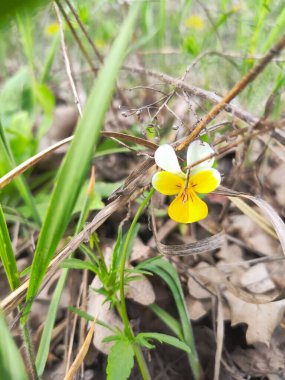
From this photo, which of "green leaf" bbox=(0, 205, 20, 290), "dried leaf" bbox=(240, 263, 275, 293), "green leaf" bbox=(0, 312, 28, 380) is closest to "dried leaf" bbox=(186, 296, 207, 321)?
"dried leaf" bbox=(240, 263, 275, 293)

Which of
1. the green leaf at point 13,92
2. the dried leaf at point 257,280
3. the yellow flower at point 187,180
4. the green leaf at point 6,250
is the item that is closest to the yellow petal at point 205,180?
the yellow flower at point 187,180

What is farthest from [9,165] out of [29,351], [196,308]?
[196,308]

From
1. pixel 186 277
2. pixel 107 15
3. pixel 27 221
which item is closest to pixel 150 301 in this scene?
pixel 186 277

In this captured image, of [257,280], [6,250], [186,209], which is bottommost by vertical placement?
[257,280]

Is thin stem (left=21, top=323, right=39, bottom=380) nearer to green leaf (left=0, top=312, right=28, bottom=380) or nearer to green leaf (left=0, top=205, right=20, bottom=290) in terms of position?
green leaf (left=0, top=205, right=20, bottom=290)

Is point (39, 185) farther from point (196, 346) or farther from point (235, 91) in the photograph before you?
Result: point (235, 91)

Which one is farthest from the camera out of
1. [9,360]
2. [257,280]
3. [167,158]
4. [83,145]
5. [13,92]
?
[13,92]

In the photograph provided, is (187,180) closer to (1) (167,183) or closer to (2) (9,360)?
(1) (167,183)
